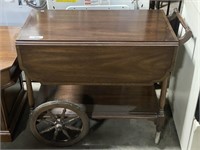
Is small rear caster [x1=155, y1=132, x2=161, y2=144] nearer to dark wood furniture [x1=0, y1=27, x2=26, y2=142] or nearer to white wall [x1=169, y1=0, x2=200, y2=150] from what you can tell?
white wall [x1=169, y1=0, x2=200, y2=150]

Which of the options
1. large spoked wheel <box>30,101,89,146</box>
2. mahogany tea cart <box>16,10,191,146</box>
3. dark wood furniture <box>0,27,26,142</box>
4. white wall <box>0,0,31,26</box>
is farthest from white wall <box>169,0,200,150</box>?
white wall <box>0,0,31,26</box>

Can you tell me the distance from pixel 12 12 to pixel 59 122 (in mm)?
970

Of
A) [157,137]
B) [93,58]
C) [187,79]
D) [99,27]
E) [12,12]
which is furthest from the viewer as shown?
[12,12]

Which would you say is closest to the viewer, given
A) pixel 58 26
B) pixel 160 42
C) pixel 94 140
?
pixel 160 42

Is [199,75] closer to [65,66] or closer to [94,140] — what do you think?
[65,66]

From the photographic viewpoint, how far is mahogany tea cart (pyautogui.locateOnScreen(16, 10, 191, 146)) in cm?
134

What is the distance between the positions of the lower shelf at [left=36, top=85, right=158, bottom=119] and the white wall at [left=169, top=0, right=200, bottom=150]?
0.52 feet

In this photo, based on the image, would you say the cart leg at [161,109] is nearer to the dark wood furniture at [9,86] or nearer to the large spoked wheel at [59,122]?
the large spoked wheel at [59,122]

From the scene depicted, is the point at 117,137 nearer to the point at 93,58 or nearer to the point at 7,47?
the point at 93,58

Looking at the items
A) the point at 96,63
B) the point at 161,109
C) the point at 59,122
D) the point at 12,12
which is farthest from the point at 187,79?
the point at 12,12

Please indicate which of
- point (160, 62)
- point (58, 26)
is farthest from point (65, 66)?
point (160, 62)

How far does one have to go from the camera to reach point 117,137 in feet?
5.85

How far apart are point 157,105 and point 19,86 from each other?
2.94 feet

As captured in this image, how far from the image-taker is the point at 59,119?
1620 millimetres
